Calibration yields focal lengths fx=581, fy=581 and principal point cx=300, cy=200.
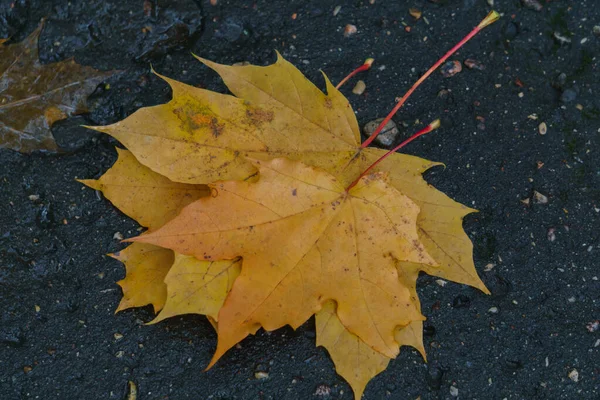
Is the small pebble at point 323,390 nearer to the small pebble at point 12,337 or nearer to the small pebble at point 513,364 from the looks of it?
the small pebble at point 513,364

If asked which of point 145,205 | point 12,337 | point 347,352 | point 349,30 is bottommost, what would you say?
point 12,337

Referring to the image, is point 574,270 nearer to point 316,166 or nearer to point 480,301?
point 480,301

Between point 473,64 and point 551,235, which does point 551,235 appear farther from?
point 473,64

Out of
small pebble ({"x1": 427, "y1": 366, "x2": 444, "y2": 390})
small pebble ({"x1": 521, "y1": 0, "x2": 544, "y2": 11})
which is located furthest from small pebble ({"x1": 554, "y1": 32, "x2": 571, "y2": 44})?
small pebble ({"x1": 427, "y1": 366, "x2": 444, "y2": 390})

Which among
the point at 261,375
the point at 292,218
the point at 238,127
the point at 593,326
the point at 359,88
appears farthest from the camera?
the point at 359,88

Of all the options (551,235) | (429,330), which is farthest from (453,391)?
(551,235)

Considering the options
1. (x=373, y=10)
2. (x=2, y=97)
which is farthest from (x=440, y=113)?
(x=2, y=97)

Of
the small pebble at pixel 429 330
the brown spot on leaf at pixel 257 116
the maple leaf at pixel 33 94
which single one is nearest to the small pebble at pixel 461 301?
the small pebble at pixel 429 330

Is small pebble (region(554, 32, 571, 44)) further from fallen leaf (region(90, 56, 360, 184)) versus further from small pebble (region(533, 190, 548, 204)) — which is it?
fallen leaf (region(90, 56, 360, 184))
